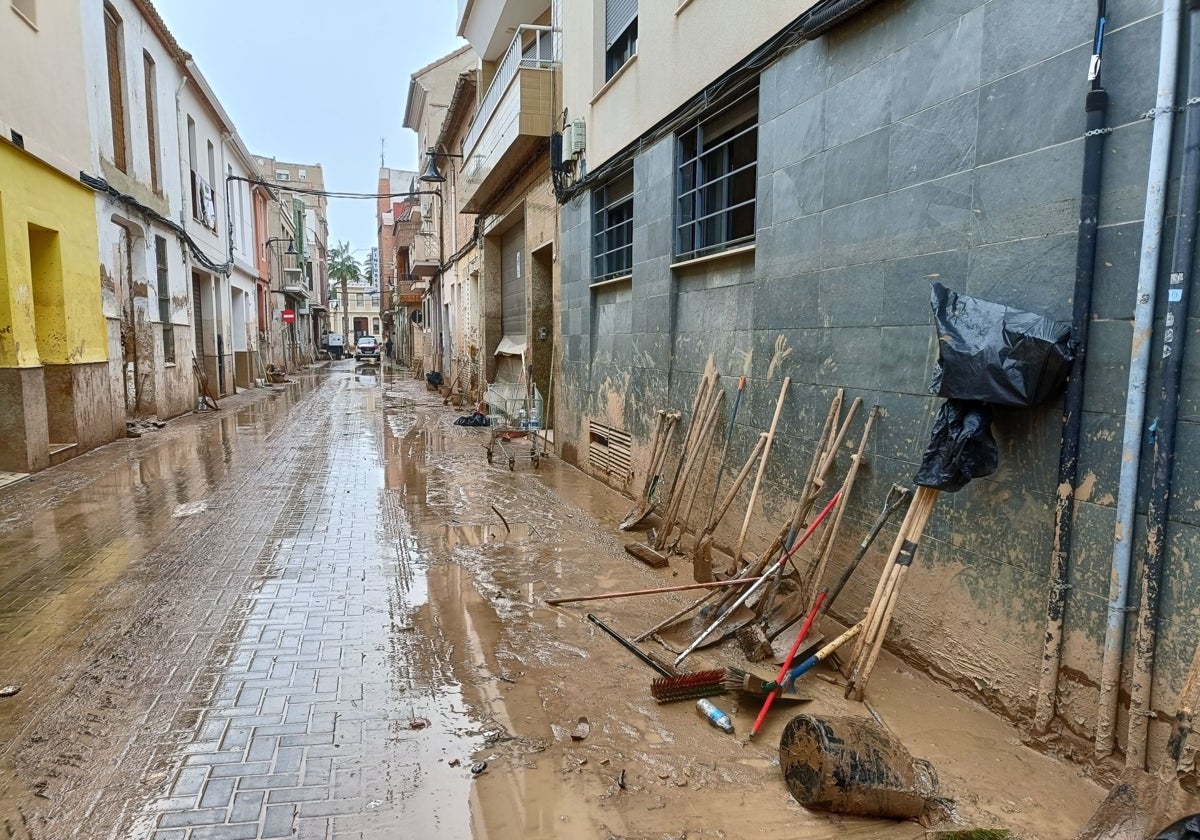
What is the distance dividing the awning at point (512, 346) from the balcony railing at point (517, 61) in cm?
397

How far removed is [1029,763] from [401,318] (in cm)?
→ 4819

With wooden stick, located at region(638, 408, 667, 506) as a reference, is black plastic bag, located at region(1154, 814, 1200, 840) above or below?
below

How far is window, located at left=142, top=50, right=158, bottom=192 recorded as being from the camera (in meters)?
14.7

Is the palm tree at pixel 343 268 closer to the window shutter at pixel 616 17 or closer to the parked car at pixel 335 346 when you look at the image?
the parked car at pixel 335 346

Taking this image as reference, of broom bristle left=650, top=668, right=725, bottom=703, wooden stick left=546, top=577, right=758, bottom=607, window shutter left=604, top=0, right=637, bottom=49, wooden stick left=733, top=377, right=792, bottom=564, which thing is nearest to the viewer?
broom bristle left=650, top=668, right=725, bottom=703

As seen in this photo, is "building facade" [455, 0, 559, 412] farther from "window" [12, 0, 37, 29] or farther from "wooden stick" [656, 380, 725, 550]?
"window" [12, 0, 37, 29]

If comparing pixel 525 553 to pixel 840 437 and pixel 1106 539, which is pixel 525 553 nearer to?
pixel 840 437

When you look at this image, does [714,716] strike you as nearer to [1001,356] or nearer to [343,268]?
[1001,356]

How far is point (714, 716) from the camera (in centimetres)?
342

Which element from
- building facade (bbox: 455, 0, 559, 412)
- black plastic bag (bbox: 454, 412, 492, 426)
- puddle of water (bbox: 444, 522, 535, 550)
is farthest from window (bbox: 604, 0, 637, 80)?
black plastic bag (bbox: 454, 412, 492, 426)

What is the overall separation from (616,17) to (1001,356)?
734 cm

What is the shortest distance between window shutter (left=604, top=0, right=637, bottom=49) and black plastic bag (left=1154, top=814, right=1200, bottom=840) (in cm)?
833

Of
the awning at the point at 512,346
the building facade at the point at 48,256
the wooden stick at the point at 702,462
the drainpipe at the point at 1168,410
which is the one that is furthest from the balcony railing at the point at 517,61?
the drainpipe at the point at 1168,410

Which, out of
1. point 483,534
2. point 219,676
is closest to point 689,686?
point 219,676
